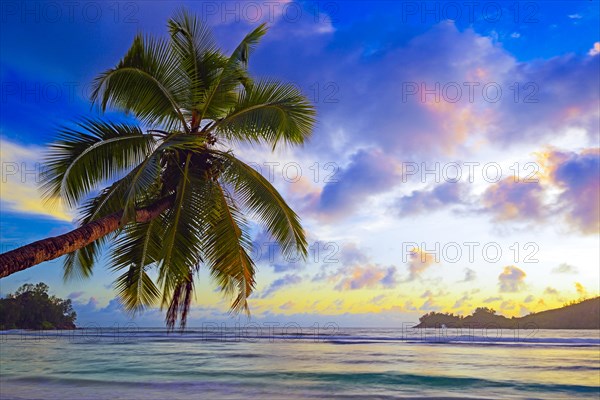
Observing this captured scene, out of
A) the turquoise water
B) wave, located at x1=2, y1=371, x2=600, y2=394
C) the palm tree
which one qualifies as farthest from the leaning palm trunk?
wave, located at x1=2, y1=371, x2=600, y2=394

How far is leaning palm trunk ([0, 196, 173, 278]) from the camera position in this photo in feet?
21.2

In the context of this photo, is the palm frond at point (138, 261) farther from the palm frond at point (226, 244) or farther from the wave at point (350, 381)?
the wave at point (350, 381)

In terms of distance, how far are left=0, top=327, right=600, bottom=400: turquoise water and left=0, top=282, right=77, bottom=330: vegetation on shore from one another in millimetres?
13933

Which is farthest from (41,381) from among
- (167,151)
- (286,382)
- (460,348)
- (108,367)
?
(460,348)

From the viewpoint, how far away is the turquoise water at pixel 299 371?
18234 millimetres

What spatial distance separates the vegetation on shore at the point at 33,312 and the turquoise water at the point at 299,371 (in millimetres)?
13933

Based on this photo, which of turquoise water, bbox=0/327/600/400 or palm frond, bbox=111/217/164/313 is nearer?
palm frond, bbox=111/217/164/313

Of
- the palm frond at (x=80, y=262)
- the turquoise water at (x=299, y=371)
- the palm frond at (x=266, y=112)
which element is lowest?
the turquoise water at (x=299, y=371)

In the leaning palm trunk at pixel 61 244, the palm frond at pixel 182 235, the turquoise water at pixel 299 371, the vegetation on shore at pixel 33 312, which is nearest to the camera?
the leaning palm trunk at pixel 61 244

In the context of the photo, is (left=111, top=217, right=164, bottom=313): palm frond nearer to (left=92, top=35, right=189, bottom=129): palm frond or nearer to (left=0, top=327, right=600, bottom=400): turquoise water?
(left=92, top=35, right=189, bottom=129): palm frond

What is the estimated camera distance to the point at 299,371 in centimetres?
2262

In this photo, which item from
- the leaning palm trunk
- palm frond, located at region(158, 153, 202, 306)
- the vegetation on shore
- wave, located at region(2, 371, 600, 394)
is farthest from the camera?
the vegetation on shore

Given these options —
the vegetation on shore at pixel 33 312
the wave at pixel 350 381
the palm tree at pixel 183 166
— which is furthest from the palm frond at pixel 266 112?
the vegetation on shore at pixel 33 312

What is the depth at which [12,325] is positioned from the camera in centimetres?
4988
